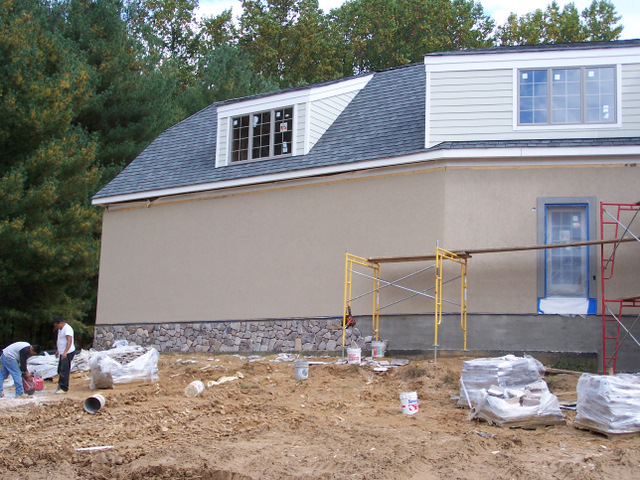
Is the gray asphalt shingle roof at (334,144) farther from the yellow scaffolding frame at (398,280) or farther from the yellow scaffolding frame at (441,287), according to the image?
the yellow scaffolding frame at (441,287)

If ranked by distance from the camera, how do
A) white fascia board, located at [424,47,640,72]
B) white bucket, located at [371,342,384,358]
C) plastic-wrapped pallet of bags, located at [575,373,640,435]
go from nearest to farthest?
plastic-wrapped pallet of bags, located at [575,373,640,435] < white bucket, located at [371,342,384,358] < white fascia board, located at [424,47,640,72]

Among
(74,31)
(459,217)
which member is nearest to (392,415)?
(459,217)

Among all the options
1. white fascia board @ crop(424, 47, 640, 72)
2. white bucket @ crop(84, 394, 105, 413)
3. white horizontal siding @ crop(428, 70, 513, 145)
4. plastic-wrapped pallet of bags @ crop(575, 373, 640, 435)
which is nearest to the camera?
plastic-wrapped pallet of bags @ crop(575, 373, 640, 435)

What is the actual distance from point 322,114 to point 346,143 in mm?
1453

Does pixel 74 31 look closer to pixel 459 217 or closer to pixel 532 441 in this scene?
pixel 459 217

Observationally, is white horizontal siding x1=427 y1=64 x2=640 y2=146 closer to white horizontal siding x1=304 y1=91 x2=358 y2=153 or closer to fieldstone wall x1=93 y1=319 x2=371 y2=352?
white horizontal siding x1=304 y1=91 x2=358 y2=153

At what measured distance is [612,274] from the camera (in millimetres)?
15125

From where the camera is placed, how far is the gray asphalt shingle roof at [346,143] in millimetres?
16938

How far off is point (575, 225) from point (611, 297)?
1592 mm

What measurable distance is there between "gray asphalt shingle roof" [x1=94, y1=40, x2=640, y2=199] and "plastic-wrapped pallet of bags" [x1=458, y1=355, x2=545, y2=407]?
5581 mm

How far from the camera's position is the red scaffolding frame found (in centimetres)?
1464

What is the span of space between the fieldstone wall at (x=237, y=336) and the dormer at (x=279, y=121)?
4.17m

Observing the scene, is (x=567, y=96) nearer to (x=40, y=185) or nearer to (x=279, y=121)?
(x=279, y=121)

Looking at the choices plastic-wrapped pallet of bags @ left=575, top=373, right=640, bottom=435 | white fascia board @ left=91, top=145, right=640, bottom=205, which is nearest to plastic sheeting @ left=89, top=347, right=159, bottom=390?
white fascia board @ left=91, top=145, right=640, bottom=205
